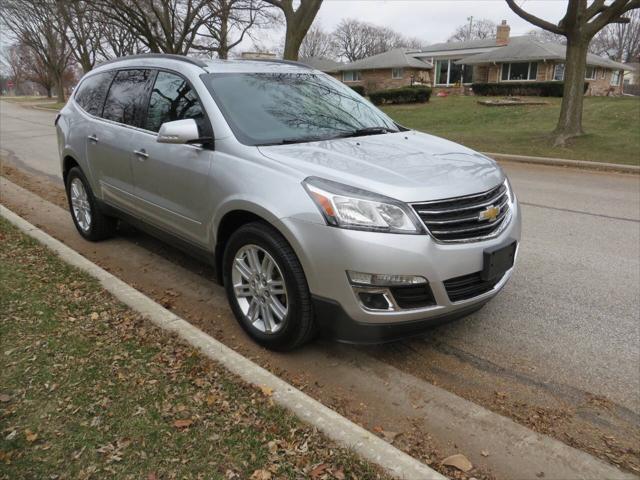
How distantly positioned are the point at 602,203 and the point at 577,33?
7.40 metres

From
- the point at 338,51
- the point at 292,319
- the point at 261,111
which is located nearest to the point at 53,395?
the point at 292,319

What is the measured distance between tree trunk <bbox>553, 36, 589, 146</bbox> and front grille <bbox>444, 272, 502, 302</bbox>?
1210 cm

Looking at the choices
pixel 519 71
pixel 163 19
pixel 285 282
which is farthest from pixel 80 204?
pixel 519 71

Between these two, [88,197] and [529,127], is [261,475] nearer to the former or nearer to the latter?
[88,197]

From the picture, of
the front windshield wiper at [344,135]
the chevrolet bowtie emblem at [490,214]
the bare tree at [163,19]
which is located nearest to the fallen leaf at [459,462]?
the chevrolet bowtie emblem at [490,214]

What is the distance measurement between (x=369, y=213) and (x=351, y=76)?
45553 mm

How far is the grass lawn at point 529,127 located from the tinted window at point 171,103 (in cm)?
1037

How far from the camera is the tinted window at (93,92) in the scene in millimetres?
5324

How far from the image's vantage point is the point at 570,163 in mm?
11523

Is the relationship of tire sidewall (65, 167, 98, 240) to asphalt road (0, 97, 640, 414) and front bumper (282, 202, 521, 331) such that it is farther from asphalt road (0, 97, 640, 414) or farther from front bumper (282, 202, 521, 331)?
asphalt road (0, 97, 640, 414)

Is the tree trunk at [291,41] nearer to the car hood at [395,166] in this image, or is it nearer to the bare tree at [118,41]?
the car hood at [395,166]

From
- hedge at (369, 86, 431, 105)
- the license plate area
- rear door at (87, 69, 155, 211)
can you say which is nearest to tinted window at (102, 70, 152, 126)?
rear door at (87, 69, 155, 211)

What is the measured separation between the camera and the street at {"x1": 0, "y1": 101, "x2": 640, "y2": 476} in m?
3.10

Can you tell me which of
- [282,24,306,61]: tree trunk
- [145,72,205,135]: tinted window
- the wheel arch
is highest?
[282,24,306,61]: tree trunk
